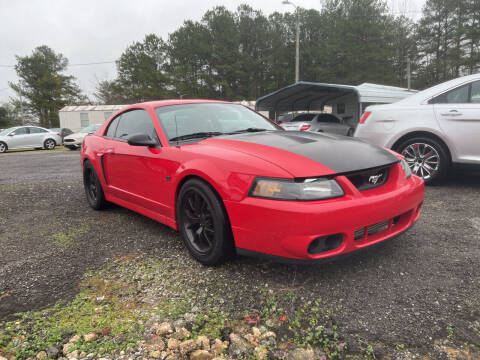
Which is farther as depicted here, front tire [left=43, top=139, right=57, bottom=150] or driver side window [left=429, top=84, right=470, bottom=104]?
front tire [left=43, top=139, right=57, bottom=150]

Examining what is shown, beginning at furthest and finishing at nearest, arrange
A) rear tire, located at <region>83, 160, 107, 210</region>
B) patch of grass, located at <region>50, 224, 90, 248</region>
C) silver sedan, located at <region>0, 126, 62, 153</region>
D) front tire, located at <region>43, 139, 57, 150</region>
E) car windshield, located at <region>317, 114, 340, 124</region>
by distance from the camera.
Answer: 1. front tire, located at <region>43, 139, 57, 150</region>
2. silver sedan, located at <region>0, 126, 62, 153</region>
3. car windshield, located at <region>317, 114, 340, 124</region>
4. rear tire, located at <region>83, 160, 107, 210</region>
5. patch of grass, located at <region>50, 224, 90, 248</region>

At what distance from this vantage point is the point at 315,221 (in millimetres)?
1856

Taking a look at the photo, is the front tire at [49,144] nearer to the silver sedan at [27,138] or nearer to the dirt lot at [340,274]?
the silver sedan at [27,138]

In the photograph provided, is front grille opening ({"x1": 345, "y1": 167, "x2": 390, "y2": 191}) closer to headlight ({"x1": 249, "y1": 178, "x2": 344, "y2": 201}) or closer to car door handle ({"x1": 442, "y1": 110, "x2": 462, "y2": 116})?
headlight ({"x1": 249, "y1": 178, "x2": 344, "y2": 201})

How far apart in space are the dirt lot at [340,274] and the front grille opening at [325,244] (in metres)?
0.29

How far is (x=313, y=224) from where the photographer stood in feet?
6.10

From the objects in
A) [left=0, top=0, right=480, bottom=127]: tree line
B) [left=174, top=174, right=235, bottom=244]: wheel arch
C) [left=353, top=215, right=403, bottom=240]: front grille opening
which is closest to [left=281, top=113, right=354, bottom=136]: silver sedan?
[left=174, top=174, right=235, bottom=244]: wheel arch

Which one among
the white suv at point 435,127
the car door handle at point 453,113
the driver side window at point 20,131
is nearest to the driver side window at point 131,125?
the white suv at point 435,127

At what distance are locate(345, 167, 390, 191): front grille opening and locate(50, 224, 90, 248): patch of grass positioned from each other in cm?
A: 255

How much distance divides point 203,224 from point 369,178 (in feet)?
4.02

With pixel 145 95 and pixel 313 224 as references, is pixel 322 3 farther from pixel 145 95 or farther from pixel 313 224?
pixel 313 224

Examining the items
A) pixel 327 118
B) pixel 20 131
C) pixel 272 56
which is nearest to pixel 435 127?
pixel 327 118

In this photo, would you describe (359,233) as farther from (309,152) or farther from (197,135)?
(197,135)

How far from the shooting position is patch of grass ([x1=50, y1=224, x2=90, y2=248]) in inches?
120
